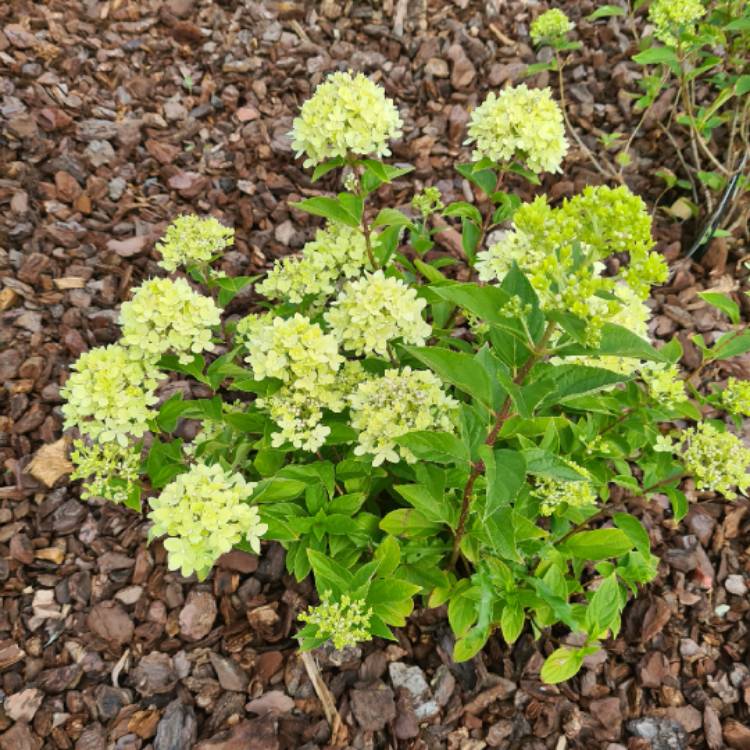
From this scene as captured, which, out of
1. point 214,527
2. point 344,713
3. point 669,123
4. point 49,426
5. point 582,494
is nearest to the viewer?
point 214,527

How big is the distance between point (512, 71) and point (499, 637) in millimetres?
4948

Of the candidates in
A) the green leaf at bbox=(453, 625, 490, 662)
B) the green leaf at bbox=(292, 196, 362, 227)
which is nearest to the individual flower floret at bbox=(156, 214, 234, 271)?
the green leaf at bbox=(292, 196, 362, 227)

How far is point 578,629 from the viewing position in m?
3.10

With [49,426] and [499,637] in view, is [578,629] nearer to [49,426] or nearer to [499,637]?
[499,637]

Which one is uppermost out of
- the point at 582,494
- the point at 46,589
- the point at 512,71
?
the point at 512,71

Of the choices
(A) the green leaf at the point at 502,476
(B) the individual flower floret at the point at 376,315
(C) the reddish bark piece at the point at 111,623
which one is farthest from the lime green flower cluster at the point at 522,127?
(C) the reddish bark piece at the point at 111,623

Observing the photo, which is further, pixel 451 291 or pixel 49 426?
pixel 49 426

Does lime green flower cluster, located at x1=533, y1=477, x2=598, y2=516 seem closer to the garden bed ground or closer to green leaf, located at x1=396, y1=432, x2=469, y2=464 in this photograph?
green leaf, located at x1=396, y1=432, x2=469, y2=464

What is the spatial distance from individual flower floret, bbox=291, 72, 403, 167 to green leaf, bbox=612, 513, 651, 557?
2100 mm

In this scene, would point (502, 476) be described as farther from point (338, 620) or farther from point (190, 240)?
point (190, 240)

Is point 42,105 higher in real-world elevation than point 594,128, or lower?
lower

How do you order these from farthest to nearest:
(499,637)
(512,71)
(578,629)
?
(512,71), (499,637), (578,629)

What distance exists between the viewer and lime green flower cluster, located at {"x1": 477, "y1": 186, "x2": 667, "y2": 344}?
193 centimetres

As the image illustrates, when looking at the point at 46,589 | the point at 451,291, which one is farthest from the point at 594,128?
the point at 46,589
